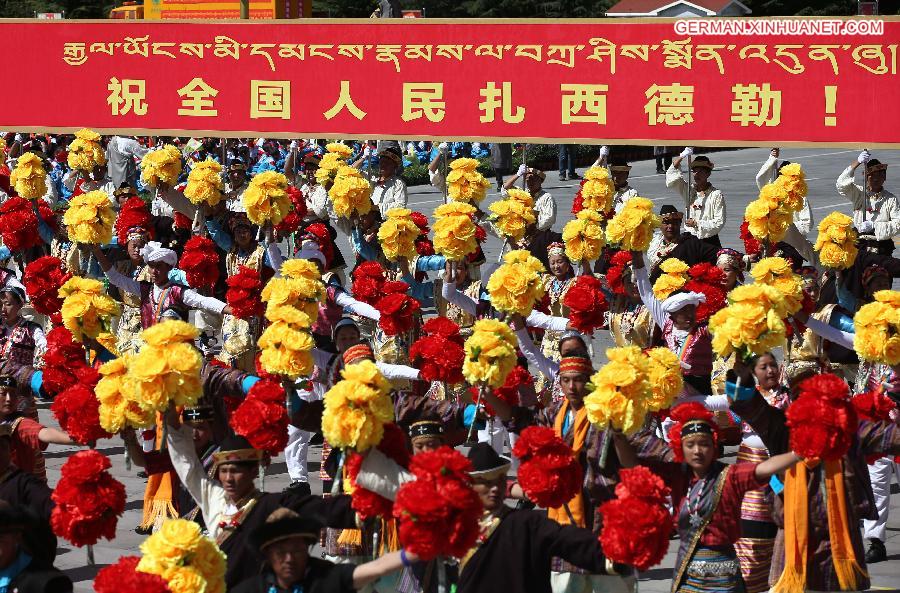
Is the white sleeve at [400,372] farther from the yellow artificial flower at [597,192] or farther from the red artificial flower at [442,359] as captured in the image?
the yellow artificial flower at [597,192]

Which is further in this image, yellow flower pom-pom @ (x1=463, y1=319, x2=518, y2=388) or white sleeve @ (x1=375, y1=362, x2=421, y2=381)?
white sleeve @ (x1=375, y1=362, x2=421, y2=381)

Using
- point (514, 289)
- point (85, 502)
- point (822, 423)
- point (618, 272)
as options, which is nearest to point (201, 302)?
point (514, 289)

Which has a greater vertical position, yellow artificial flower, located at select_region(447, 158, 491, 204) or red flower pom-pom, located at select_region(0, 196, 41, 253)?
yellow artificial flower, located at select_region(447, 158, 491, 204)

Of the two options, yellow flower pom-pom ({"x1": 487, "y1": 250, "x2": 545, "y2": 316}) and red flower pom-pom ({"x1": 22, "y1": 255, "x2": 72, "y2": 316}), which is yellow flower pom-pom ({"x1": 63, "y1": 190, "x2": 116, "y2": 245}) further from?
yellow flower pom-pom ({"x1": 487, "y1": 250, "x2": 545, "y2": 316})

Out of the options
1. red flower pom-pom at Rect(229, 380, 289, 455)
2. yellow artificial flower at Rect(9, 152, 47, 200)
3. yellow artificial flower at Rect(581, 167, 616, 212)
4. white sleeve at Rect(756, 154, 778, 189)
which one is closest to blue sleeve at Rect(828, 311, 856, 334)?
yellow artificial flower at Rect(581, 167, 616, 212)

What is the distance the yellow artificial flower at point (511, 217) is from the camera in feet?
50.2

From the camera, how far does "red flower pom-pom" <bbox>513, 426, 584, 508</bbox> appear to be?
7848 millimetres

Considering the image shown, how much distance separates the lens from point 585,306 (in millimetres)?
11992

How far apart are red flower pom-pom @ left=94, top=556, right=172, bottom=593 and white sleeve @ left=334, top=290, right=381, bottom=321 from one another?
242 inches

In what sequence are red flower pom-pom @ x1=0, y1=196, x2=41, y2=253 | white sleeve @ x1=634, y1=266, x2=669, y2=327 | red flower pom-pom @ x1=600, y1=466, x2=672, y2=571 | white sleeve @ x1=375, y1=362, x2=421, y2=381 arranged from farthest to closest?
red flower pom-pom @ x1=0, y1=196, x2=41, y2=253 → white sleeve @ x1=634, y1=266, x2=669, y2=327 → white sleeve @ x1=375, y1=362, x2=421, y2=381 → red flower pom-pom @ x1=600, y1=466, x2=672, y2=571

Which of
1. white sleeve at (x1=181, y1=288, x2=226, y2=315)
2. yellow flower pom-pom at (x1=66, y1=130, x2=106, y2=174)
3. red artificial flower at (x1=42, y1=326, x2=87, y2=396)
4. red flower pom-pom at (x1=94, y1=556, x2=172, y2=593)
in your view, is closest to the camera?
red flower pom-pom at (x1=94, y1=556, x2=172, y2=593)

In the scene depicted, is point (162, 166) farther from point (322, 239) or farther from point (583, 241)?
point (583, 241)

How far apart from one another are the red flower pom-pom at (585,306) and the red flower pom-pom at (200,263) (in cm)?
365

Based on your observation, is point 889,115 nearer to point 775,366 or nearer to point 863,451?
point 775,366
